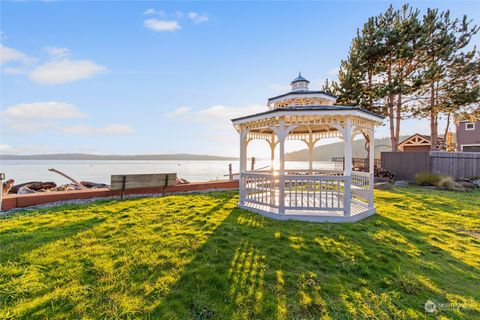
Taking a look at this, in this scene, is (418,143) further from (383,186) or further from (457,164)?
(383,186)

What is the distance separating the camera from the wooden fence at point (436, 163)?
14.5 meters

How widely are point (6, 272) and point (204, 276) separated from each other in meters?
2.78

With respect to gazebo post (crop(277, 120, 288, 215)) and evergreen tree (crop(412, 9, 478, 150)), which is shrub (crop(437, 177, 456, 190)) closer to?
evergreen tree (crop(412, 9, 478, 150))

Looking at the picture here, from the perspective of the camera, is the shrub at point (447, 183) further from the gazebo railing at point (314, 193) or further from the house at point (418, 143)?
the house at point (418, 143)

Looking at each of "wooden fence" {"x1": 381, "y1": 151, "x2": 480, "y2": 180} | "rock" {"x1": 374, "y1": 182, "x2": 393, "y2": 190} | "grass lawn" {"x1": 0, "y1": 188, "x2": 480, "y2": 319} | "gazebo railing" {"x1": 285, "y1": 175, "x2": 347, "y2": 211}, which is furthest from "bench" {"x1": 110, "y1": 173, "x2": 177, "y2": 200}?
"wooden fence" {"x1": 381, "y1": 151, "x2": 480, "y2": 180}

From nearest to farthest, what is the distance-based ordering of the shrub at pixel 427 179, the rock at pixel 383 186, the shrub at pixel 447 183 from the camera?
the shrub at pixel 447 183, the rock at pixel 383 186, the shrub at pixel 427 179

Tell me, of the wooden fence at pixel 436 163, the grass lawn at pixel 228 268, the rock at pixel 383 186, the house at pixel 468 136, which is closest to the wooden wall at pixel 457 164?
the wooden fence at pixel 436 163

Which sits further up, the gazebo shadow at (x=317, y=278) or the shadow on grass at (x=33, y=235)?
the shadow on grass at (x=33, y=235)

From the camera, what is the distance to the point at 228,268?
3.66 m

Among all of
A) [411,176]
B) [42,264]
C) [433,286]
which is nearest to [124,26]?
[42,264]

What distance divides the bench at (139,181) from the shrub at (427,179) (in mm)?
13935

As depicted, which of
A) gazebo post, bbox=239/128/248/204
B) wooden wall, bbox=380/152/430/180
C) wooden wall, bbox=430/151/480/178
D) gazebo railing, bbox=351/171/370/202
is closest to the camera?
gazebo railing, bbox=351/171/370/202

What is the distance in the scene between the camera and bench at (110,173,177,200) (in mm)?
7993

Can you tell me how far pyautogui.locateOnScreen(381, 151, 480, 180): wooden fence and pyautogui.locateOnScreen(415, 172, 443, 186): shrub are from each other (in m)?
1.23
